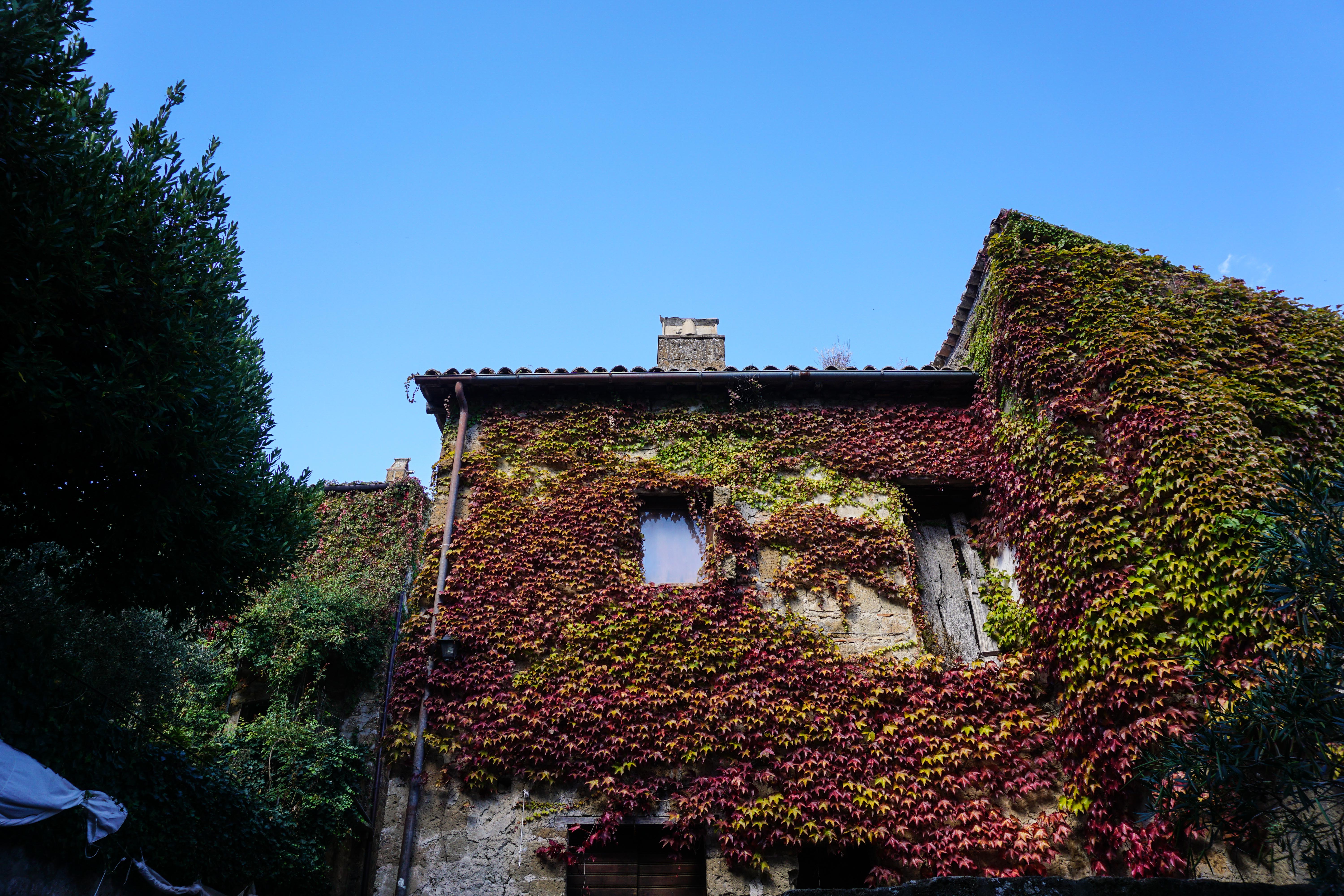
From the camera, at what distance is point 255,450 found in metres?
6.79

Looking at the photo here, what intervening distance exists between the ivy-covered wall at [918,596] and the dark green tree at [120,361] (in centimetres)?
262

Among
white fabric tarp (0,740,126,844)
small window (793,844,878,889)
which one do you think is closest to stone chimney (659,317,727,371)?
small window (793,844,878,889)

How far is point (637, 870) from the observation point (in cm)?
747

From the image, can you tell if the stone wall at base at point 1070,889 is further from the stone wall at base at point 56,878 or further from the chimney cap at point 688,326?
the chimney cap at point 688,326

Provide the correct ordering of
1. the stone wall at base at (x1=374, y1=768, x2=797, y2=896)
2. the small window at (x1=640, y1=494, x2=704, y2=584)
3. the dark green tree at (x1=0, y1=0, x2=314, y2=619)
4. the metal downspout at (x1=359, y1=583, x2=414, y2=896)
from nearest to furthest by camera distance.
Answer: the dark green tree at (x1=0, y1=0, x2=314, y2=619) < the stone wall at base at (x1=374, y1=768, x2=797, y2=896) < the small window at (x1=640, y1=494, x2=704, y2=584) < the metal downspout at (x1=359, y1=583, x2=414, y2=896)

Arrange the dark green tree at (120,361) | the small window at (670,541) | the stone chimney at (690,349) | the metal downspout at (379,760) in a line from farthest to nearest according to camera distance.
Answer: the stone chimney at (690,349)
the metal downspout at (379,760)
the small window at (670,541)
the dark green tree at (120,361)

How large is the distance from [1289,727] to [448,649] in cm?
673

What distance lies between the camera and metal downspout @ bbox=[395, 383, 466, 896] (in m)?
7.29

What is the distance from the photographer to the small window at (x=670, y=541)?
29.3ft

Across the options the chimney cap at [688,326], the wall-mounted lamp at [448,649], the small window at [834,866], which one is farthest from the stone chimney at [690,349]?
the small window at [834,866]

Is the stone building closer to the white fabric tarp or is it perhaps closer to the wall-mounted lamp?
the wall-mounted lamp

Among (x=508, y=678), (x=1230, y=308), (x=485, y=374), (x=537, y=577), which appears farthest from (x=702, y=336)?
(x=1230, y=308)

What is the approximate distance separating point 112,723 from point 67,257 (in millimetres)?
3810

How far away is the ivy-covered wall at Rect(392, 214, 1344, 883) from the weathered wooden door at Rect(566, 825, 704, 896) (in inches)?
11.6
